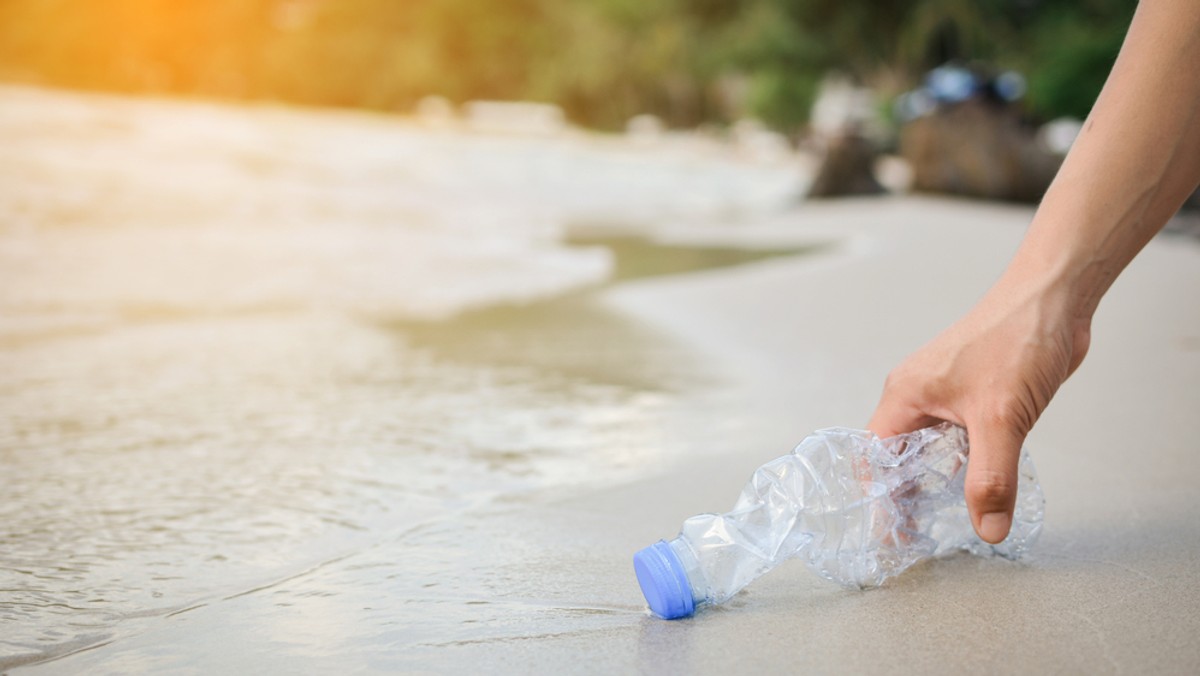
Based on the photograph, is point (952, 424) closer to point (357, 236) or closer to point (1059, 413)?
point (1059, 413)

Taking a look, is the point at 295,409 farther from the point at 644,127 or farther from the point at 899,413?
the point at 644,127

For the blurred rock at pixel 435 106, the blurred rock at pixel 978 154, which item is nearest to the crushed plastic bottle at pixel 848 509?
the blurred rock at pixel 978 154

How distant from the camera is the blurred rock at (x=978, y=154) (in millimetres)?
10008

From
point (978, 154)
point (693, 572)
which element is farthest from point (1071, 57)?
point (693, 572)

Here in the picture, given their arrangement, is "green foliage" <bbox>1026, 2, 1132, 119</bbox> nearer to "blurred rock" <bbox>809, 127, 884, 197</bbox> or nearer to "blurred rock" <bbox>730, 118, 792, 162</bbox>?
"blurred rock" <bbox>809, 127, 884, 197</bbox>

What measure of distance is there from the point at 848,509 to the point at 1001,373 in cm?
26

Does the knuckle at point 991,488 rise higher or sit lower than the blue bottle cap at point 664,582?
higher

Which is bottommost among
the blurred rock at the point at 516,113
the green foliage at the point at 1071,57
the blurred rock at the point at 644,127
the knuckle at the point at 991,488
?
the knuckle at the point at 991,488

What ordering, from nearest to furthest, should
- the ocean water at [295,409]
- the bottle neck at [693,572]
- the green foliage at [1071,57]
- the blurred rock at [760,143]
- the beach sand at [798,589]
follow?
the beach sand at [798,589]
the bottle neck at [693,572]
the ocean water at [295,409]
the green foliage at [1071,57]
the blurred rock at [760,143]

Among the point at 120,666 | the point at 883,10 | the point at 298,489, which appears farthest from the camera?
the point at 883,10

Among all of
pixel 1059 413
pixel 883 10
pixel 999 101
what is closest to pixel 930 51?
pixel 883 10

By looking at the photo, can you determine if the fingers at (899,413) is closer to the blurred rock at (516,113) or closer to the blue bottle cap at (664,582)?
the blue bottle cap at (664,582)

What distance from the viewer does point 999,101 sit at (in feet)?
35.9

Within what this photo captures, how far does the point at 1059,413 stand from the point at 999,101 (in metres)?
9.57
